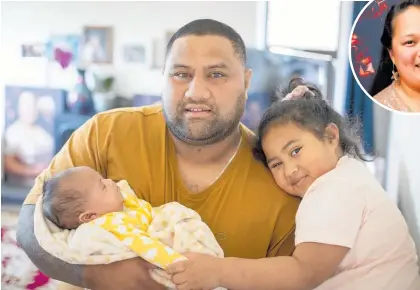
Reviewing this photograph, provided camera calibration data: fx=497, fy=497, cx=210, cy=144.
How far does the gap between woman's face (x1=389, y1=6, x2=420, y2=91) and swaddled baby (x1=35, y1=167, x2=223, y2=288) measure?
1.87ft

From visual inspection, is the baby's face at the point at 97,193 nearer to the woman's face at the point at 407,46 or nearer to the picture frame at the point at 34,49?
the picture frame at the point at 34,49

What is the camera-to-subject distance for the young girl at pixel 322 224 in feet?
3.13

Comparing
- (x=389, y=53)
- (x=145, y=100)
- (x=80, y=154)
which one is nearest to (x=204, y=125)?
(x=145, y=100)

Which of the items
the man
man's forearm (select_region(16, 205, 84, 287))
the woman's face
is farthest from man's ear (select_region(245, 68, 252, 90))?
man's forearm (select_region(16, 205, 84, 287))

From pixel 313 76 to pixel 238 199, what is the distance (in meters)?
0.35

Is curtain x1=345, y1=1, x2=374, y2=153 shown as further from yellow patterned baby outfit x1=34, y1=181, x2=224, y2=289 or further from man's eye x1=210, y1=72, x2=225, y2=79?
yellow patterned baby outfit x1=34, y1=181, x2=224, y2=289

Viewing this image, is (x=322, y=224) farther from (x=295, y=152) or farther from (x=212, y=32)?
(x=212, y=32)

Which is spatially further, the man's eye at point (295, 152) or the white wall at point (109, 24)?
the white wall at point (109, 24)

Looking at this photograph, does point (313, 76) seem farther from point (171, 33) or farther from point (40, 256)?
point (40, 256)

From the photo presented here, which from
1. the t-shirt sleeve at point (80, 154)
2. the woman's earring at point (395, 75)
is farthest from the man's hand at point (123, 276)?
the woman's earring at point (395, 75)

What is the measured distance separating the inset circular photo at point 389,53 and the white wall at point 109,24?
0.81ft

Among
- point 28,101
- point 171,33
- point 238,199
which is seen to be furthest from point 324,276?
point 28,101

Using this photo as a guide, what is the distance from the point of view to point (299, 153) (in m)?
1.06

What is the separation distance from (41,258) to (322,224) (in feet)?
1.96
